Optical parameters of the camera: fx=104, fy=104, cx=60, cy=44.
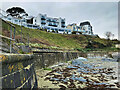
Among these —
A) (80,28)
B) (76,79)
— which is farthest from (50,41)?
(80,28)

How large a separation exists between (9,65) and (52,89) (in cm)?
380

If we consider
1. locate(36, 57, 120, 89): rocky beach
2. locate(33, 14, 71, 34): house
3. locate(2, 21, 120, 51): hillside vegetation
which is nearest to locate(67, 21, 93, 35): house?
locate(33, 14, 71, 34): house

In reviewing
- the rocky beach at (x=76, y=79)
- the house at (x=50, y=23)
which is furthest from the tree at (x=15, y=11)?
the rocky beach at (x=76, y=79)

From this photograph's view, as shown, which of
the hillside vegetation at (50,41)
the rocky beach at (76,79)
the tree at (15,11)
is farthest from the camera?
the tree at (15,11)

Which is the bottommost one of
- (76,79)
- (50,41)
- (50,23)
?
(76,79)

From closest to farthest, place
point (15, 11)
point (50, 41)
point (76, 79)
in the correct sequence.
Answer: point (76, 79), point (50, 41), point (15, 11)

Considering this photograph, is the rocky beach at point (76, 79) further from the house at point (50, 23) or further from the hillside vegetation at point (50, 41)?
the house at point (50, 23)

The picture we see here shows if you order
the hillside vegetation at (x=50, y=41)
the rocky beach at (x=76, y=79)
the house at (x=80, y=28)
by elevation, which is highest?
the house at (x=80, y=28)

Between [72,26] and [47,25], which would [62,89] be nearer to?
[47,25]

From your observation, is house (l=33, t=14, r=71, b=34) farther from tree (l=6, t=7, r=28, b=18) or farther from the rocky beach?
the rocky beach

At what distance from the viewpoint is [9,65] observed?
2.53 m

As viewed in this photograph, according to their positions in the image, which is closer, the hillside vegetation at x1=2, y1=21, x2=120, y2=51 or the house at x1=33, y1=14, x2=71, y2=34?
the hillside vegetation at x1=2, y1=21, x2=120, y2=51

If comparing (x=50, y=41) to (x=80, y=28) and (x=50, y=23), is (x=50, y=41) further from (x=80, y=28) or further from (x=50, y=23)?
(x=80, y=28)

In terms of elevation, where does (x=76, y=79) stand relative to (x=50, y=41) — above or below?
below
